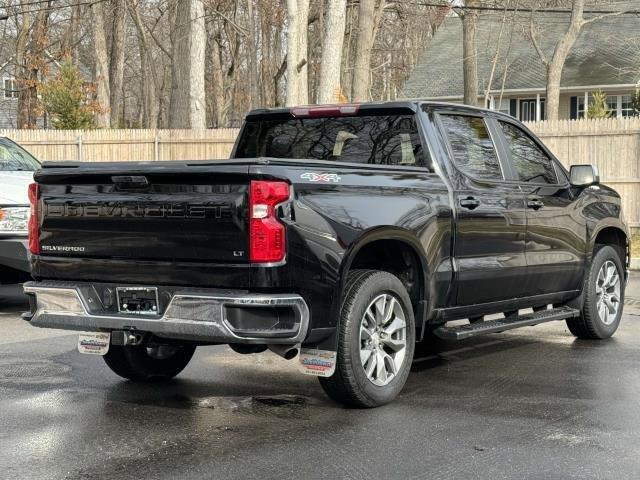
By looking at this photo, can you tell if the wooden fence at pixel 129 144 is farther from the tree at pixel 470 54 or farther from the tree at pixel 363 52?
the tree at pixel 470 54

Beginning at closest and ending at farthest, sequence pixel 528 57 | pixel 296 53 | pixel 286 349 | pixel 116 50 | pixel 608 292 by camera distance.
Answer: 1. pixel 286 349
2. pixel 608 292
3. pixel 296 53
4. pixel 528 57
5. pixel 116 50

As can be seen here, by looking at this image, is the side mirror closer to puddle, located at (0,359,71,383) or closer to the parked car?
puddle, located at (0,359,71,383)

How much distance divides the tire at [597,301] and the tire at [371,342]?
9.13ft

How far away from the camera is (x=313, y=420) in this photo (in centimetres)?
628

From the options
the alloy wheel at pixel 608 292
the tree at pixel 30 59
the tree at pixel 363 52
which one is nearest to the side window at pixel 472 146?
the alloy wheel at pixel 608 292

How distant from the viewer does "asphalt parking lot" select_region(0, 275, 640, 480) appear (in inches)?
207

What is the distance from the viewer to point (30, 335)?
972cm

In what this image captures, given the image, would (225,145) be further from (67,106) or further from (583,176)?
(583,176)

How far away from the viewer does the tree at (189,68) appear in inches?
1017

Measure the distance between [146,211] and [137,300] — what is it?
0.53m

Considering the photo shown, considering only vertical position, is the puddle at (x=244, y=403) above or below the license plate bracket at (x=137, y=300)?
below

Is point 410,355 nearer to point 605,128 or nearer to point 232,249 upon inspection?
point 232,249

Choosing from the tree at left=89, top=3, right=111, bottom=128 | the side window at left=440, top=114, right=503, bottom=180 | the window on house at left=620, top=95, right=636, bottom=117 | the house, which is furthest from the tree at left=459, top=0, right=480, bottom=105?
the side window at left=440, top=114, right=503, bottom=180

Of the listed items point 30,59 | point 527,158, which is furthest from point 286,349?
point 30,59
